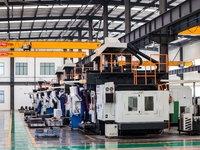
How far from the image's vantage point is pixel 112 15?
36.5m

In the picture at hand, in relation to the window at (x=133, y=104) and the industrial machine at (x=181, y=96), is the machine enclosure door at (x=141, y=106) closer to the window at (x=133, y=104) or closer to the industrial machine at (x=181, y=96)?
the window at (x=133, y=104)

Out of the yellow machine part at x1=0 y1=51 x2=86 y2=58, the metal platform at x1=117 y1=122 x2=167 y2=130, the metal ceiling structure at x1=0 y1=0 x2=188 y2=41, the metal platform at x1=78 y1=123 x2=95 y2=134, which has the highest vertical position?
the metal ceiling structure at x1=0 y1=0 x2=188 y2=41

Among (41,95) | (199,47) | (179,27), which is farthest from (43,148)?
(199,47)

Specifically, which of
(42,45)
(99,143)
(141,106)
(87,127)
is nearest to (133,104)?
(141,106)

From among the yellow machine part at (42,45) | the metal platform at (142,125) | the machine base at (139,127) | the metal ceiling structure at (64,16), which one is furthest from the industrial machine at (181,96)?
the yellow machine part at (42,45)

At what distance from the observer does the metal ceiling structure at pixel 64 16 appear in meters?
31.5

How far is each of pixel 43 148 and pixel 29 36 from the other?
35256 mm

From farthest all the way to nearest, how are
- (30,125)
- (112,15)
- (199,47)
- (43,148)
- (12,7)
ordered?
(199,47)
(112,15)
(12,7)
(30,125)
(43,148)

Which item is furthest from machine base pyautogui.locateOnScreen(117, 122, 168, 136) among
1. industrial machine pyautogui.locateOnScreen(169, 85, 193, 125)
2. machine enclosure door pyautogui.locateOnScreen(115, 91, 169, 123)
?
industrial machine pyautogui.locateOnScreen(169, 85, 193, 125)

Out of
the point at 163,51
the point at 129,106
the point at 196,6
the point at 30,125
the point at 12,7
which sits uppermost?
the point at 12,7

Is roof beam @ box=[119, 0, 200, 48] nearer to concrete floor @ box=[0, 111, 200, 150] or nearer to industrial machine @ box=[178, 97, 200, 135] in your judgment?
industrial machine @ box=[178, 97, 200, 135]

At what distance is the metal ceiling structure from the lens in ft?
103

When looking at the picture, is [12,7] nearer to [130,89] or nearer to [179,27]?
[179,27]

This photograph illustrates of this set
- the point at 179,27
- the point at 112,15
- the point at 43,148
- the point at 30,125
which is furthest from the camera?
the point at 112,15
